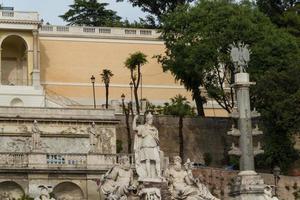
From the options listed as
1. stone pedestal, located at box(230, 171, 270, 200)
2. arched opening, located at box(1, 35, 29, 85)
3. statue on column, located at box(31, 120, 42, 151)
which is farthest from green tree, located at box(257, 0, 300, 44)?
stone pedestal, located at box(230, 171, 270, 200)

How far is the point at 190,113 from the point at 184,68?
4.43m

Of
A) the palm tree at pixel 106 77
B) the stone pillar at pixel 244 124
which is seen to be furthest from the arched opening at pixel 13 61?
the stone pillar at pixel 244 124

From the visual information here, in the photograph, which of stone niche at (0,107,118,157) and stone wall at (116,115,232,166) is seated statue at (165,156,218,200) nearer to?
stone niche at (0,107,118,157)

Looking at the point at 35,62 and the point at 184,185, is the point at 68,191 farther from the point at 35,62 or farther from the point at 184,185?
the point at 35,62

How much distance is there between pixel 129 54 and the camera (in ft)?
226

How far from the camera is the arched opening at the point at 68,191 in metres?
45.2

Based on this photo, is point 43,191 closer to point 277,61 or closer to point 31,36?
point 277,61

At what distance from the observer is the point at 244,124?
34.0 metres

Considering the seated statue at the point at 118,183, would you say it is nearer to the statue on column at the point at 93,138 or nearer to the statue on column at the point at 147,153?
the statue on column at the point at 147,153

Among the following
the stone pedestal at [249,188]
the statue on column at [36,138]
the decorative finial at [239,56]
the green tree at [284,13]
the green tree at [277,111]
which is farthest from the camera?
the green tree at [284,13]

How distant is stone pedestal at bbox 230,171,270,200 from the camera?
107 feet

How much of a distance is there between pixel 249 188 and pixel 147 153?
13.1 feet

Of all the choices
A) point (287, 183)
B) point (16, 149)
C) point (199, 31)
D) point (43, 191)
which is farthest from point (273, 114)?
point (43, 191)

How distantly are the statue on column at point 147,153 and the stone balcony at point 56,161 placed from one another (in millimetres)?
13008
